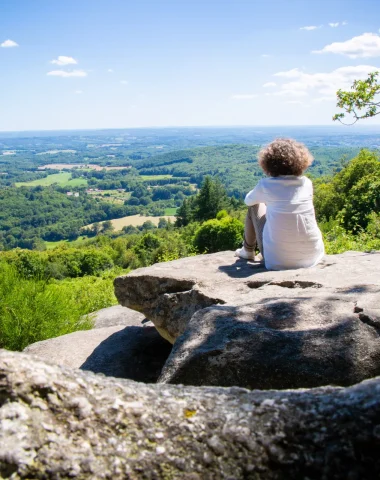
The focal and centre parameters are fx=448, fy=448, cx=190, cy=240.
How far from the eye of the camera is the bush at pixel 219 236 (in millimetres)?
38250

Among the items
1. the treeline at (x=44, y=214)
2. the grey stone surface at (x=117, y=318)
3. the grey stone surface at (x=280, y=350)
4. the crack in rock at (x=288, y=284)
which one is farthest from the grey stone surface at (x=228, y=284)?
the treeline at (x=44, y=214)

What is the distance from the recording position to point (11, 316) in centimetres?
711

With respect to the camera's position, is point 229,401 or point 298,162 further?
point 298,162

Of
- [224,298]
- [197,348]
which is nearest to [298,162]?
[224,298]

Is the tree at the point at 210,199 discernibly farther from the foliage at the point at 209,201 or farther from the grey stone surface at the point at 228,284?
the grey stone surface at the point at 228,284

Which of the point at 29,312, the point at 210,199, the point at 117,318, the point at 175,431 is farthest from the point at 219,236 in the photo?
the point at 175,431

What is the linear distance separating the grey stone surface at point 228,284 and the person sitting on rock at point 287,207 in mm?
277

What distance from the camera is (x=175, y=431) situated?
1.42m

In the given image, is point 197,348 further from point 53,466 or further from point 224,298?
point 53,466

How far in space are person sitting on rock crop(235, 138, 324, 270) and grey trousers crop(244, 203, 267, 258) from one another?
32 cm

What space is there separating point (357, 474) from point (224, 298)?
393 centimetres

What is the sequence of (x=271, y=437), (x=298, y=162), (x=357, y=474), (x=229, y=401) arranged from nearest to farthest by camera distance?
(x=357, y=474)
(x=271, y=437)
(x=229, y=401)
(x=298, y=162)

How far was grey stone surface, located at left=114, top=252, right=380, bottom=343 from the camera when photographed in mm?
4668

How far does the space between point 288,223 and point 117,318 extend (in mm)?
4482
